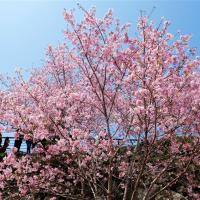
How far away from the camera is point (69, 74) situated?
51.8ft

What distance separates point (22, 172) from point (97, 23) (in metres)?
4.42

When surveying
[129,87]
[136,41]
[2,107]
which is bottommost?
[2,107]

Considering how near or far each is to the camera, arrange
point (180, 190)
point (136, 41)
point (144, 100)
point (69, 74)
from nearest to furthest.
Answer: point (144, 100) → point (136, 41) → point (180, 190) → point (69, 74)

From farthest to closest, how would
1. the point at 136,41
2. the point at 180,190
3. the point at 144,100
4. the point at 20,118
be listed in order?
the point at 180,190 → the point at 136,41 → the point at 20,118 → the point at 144,100

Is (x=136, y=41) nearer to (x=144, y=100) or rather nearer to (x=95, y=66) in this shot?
(x=95, y=66)

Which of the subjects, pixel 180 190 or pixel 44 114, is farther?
pixel 180 190

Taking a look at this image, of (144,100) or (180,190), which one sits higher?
(144,100)

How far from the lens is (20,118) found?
8.40 metres

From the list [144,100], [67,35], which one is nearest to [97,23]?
[67,35]

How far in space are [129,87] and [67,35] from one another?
2126mm

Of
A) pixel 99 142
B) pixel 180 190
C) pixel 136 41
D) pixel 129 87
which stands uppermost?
pixel 136 41

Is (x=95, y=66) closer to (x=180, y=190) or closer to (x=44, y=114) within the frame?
(x=44, y=114)

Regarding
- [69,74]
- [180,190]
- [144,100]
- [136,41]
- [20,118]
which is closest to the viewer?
[144,100]

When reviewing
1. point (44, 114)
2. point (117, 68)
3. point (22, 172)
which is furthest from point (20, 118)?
point (117, 68)
